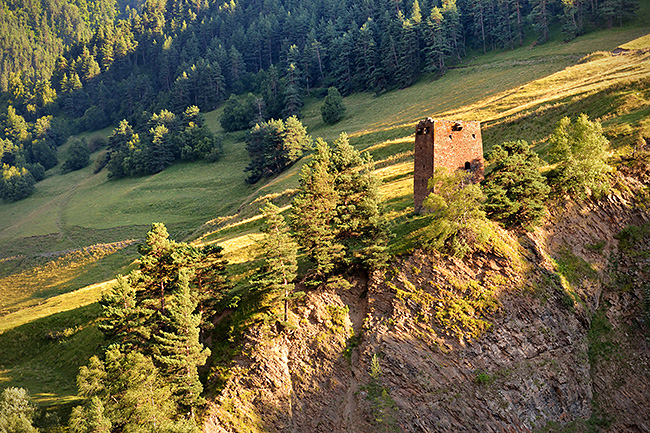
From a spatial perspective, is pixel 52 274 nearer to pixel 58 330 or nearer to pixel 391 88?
pixel 58 330

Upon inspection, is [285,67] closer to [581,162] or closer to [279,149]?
[279,149]

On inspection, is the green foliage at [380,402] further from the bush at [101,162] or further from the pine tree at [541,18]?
the bush at [101,162]

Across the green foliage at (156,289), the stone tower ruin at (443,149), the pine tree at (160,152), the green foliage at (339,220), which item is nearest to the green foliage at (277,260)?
the green foliage at (339,220)

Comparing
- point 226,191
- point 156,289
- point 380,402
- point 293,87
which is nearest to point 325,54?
point 293,87

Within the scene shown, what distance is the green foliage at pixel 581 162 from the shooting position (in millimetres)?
44812

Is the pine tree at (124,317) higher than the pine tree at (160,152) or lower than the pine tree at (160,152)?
lower

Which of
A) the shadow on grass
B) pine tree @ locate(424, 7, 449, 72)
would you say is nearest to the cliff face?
the shadow on grass

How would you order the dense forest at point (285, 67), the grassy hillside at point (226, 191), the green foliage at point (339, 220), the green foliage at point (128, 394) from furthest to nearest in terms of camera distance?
the dense forest at point (285, 67), the grassy hillside at point (226, 191), the green foliage at point (339, 220), the green foliage at point (128, 394)

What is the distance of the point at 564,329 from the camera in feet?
Answer: 130

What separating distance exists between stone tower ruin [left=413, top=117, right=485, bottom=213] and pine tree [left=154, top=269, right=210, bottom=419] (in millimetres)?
25104

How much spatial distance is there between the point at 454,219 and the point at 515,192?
6.96m

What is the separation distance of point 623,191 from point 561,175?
713 centimetres

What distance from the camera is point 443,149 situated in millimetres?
45844

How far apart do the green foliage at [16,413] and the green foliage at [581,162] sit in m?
49.2
